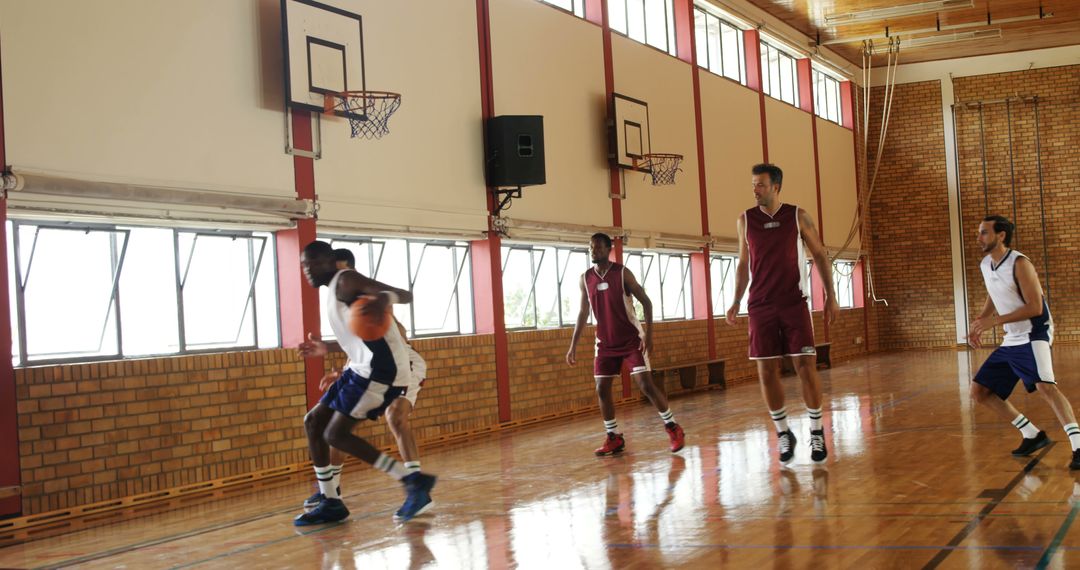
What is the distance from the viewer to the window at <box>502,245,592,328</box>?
11.8 m

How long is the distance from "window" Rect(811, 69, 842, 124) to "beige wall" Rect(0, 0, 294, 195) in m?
15.1

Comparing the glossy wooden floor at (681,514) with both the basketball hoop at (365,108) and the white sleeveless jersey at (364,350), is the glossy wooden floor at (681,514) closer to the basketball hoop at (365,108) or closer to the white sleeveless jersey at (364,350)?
the white sleeveless jersey at (364,350)

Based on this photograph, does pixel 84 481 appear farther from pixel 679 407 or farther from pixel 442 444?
pixel 679 407

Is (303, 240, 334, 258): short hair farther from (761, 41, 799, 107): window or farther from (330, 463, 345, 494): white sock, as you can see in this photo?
(761, 41, 799, 107): window

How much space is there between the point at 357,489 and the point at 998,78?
1947 cm

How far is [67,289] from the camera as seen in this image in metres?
7.15

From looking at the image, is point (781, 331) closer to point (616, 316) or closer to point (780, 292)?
point (780, 292)

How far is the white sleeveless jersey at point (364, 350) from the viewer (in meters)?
5.36

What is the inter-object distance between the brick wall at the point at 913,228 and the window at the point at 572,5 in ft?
39.6

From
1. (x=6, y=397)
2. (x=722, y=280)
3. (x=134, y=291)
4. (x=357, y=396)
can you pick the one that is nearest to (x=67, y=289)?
(x=134, y=291)

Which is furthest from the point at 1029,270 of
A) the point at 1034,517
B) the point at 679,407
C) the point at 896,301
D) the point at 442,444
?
the point at 896,301

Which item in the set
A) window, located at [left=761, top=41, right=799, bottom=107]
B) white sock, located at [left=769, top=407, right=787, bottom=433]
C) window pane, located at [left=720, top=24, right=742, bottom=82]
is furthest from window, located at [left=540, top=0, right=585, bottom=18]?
white sock, located at [left=769, top=407, right=787, bottom=433]

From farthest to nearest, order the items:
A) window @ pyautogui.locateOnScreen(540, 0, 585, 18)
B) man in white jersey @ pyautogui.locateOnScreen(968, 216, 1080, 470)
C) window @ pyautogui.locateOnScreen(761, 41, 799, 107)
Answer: window @ pyautogui.locateOnScreen(761, 41, 799, 107), window @ pyautogui.locateOnScreen(540, 0, 585, 18), man in white jersey @ pyautogui.locateOnScreen(968, 216, 1080, 470)

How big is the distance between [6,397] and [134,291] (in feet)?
4.77
